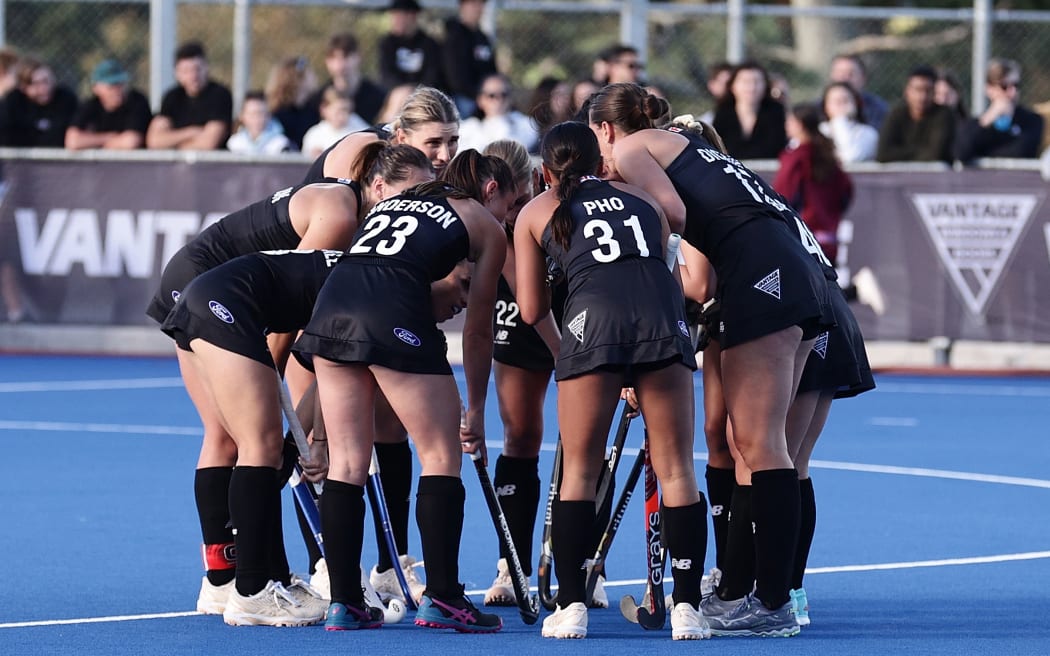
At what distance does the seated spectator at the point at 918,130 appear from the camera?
597 inches

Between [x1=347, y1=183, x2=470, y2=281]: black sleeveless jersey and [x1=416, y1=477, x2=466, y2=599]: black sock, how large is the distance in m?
0.72

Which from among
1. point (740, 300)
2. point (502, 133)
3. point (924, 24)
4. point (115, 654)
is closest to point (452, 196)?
point (740, 300)

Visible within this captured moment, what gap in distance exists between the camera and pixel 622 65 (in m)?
14.7

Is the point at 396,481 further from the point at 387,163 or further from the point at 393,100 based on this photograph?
the point at 393,100

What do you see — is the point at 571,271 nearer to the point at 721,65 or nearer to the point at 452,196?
the point at 452,196

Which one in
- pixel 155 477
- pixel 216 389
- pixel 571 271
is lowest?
pixel 155 477

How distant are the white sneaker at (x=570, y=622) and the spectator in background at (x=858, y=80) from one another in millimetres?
10117

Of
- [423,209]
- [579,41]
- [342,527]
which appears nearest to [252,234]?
[423,209]

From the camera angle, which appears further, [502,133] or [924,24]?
[924,24]

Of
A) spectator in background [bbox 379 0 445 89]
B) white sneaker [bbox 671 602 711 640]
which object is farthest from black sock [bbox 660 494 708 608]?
spectator in background [bbox 379 0 445 89]

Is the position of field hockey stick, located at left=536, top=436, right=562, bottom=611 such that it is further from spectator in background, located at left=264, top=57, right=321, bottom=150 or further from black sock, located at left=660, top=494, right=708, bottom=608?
spectator in background, located at left=264, top=57, right=321, bottom=150

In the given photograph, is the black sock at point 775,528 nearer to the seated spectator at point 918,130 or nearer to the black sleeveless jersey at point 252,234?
the black sleeveless jersey at point 252,234

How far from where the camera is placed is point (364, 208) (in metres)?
6.82

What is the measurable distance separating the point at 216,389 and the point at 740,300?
1825mm
